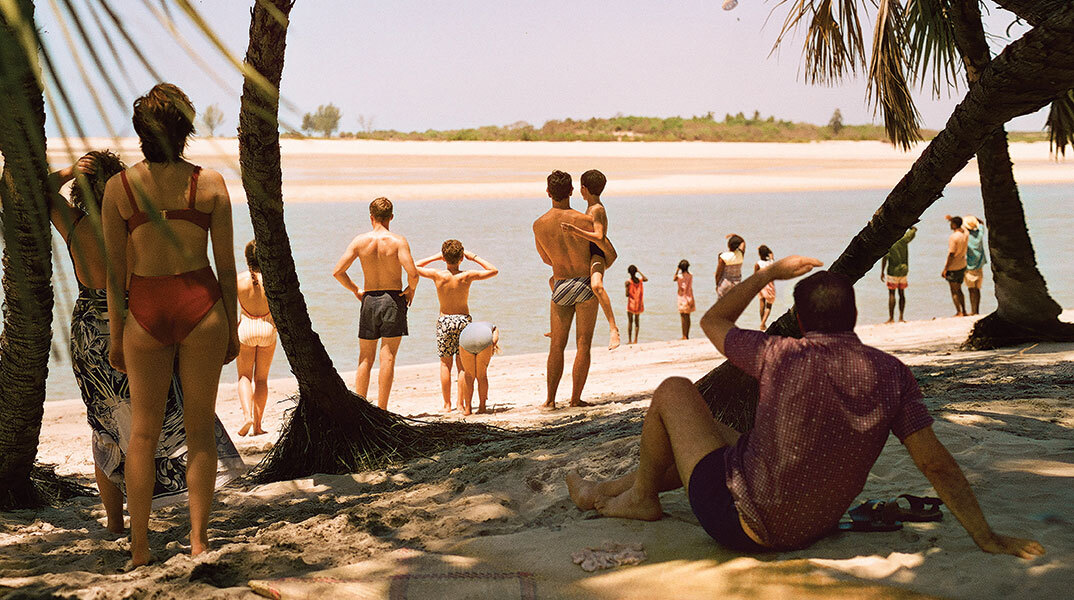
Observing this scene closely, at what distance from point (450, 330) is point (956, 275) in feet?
26.6

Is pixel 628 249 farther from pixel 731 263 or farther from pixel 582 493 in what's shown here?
pixel 582 493

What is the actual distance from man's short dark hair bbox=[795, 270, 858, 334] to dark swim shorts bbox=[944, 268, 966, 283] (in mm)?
10642

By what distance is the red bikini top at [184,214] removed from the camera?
318cm

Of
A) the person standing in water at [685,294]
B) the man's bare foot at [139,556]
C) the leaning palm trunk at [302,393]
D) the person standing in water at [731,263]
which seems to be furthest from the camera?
the person standing in water at [685,294]

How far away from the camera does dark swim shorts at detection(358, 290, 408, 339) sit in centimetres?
697

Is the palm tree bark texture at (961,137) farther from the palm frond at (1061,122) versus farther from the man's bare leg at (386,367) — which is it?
the palm frond at (1061,122)

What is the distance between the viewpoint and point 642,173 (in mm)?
52094

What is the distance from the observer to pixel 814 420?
2.75 m

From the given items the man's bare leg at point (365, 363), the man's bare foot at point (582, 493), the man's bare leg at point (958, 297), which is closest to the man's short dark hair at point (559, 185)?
the man's bare leg at point (365, 363)

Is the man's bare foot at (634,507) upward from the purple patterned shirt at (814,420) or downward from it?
downward

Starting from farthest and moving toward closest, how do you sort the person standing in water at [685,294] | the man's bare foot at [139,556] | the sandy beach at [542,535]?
the person standing in water at [685,294]
the man's bare foot at [139,556]
the sandy beach at [542,535]

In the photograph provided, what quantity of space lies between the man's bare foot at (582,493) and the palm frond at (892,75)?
408cm

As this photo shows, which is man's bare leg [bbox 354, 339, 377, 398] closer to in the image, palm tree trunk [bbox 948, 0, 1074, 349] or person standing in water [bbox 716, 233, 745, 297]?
palm tree trunk [bbox 948, 0, 1074, 349]

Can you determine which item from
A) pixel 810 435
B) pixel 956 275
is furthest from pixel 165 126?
pixel 956 275
